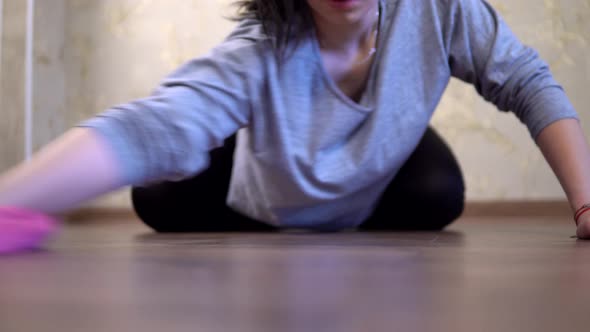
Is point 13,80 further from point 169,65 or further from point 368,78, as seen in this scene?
point 368,78

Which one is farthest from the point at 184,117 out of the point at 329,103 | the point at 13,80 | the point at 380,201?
the point at 13,80

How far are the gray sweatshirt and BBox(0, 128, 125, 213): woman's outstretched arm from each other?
6.9 inches

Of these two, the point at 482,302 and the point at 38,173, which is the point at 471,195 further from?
the point at 482,302

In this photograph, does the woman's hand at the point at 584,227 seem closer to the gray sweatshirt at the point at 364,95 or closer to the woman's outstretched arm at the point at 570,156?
the woman's outstretched arm at the point at 570,156

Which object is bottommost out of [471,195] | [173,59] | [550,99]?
[471,195]

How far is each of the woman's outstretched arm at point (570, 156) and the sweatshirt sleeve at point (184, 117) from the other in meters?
0.42

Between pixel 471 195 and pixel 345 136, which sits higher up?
pixel 345 136

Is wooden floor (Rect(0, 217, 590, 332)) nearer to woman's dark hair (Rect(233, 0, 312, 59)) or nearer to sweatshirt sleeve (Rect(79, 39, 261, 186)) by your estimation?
sweatshirt sleeve (Rect(79, 39, 261, 186))

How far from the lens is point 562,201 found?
217 centimetres

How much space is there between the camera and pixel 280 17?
0.94 metres

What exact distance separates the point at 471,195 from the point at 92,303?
6.82ft

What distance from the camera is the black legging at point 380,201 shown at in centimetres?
124

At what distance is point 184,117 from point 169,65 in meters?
1.79

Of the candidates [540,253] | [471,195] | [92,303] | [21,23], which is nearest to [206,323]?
[92,303]
